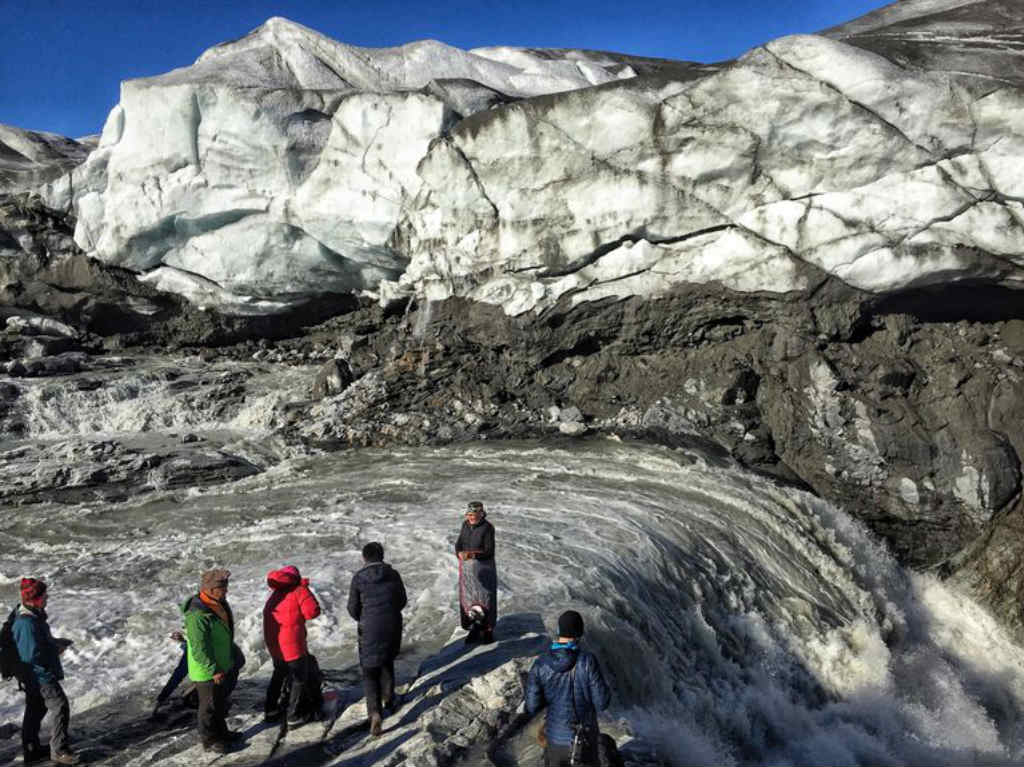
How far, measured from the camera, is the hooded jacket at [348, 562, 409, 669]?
6297mm

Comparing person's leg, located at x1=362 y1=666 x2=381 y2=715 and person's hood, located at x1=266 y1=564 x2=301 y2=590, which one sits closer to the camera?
person's hood, located at x1=266 y1=564 x2=301 y2=590

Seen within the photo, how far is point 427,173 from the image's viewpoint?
58.0 feet

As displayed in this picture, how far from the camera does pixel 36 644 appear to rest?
6.04 m

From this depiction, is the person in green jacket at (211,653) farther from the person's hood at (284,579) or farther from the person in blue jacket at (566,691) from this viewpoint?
the person in blue jacket at (566,691)

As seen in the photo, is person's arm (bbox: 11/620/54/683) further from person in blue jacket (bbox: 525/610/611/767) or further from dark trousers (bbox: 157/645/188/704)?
person in blue jacket (bbox: 525/610/611/767)

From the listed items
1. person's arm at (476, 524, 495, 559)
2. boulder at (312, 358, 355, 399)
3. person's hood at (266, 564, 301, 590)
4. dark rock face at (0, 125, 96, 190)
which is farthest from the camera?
dark rock face at (0, 125, 96, 190)

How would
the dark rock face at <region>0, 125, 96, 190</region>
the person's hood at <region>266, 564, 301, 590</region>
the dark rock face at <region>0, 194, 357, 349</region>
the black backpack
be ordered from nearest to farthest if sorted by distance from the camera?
the black backpack
the person's hood at <region>266, 564, 301, 590</region>
the dark rock face at <region>0, 194, 357, 349</region>
the dark rock face at <region>0, 125, 96, 190</region>

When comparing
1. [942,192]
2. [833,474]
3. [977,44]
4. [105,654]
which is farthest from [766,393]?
[105,654]

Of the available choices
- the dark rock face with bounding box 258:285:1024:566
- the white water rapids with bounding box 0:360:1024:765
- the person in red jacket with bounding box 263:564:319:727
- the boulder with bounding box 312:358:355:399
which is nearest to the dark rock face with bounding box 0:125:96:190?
the boulder with bounding box 312:358:355:399

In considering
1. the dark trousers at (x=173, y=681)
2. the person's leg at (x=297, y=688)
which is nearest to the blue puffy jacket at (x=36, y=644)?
the dark trousers at (x=173, y=681)

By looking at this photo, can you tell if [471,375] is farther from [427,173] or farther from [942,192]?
[942,192]

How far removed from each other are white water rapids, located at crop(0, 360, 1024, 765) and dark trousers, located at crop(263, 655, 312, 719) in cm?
106

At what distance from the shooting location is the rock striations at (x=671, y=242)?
15086 mm

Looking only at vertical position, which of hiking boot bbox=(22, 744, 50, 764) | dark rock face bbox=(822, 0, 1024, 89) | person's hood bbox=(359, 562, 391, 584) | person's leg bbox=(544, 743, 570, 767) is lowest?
hiking boot bbox=(22, 744, 50, 764)
